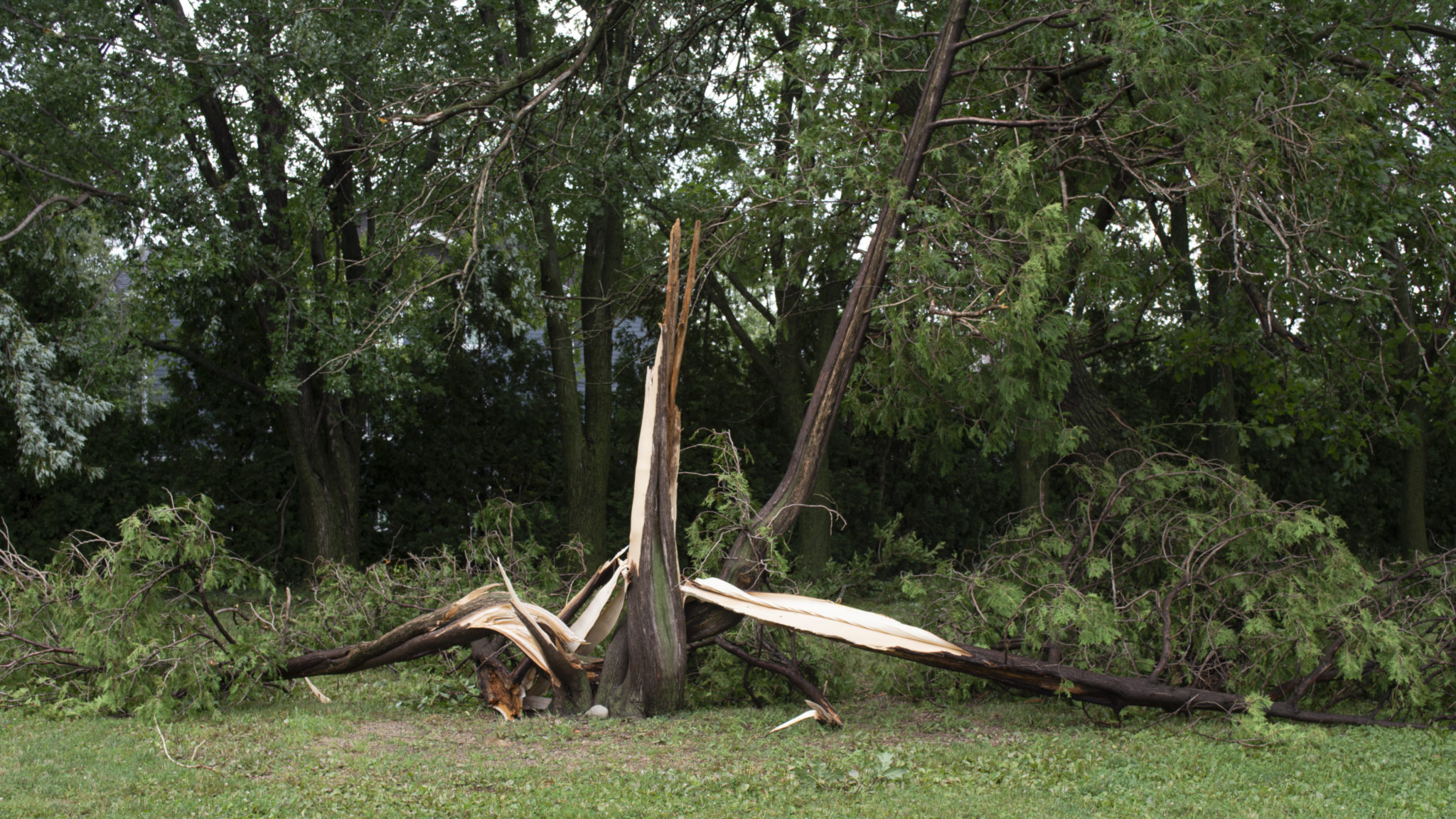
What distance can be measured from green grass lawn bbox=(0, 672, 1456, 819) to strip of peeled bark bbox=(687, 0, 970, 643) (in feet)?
2.64

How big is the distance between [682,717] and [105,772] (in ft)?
9.07

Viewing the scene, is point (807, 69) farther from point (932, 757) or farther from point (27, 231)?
point (27, 231)

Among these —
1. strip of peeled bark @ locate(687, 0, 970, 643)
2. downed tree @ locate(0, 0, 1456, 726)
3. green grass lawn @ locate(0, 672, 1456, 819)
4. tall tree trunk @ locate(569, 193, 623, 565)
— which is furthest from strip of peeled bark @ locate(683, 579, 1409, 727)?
tall tree trunk @ locate(569, 193, 623, 565)

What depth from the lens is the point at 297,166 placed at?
10.3 metres

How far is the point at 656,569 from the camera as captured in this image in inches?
227

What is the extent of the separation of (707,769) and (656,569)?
4.68ft

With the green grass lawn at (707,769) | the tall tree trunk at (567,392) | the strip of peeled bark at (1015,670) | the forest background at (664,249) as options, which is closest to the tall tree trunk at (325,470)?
the forest background at (664,249)

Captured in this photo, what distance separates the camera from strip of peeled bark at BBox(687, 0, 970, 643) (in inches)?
239

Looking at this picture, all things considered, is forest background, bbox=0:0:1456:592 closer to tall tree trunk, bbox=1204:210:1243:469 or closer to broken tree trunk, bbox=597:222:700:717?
tall tree trunk, bbox=1204:210:1243:469

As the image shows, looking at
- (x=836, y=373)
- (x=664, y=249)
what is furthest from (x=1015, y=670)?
(x=664, y=249)

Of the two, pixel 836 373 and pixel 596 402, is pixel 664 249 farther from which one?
pixel 836 373

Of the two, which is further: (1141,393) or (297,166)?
(1141,393)

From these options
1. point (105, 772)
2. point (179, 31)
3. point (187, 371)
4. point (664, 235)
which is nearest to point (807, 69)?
point (664, 235)

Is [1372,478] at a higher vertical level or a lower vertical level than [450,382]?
lower
